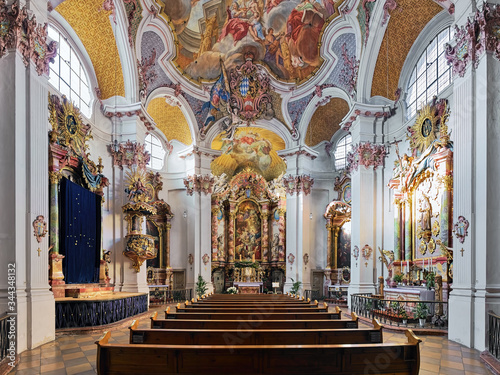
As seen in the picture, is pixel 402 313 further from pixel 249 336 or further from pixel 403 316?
pixel 249 336

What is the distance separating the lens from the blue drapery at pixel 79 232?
11.2 metres

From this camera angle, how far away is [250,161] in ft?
78.6

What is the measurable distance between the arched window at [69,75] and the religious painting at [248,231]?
1087 cm

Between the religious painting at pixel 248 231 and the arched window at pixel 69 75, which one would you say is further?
the religious painting at pixel 248 231

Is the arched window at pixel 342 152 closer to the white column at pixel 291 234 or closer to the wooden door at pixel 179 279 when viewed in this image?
the white column at pixel 291 234

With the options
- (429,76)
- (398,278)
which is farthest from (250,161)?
(398,278)

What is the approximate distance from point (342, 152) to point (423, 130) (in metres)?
→ 8.73

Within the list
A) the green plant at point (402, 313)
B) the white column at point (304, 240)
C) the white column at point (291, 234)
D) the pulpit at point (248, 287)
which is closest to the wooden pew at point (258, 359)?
the green plant at point (402, 313)

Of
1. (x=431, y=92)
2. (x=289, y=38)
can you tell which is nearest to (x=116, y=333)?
(x=431, y=92)

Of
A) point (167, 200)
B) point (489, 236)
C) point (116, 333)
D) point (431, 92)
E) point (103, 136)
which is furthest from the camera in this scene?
point (167, 200)

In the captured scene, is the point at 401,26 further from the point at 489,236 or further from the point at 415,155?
the point at 489,236

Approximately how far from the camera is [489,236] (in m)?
7.50

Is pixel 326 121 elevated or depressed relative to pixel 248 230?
elevated

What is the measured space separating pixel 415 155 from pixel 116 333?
33.2ft
